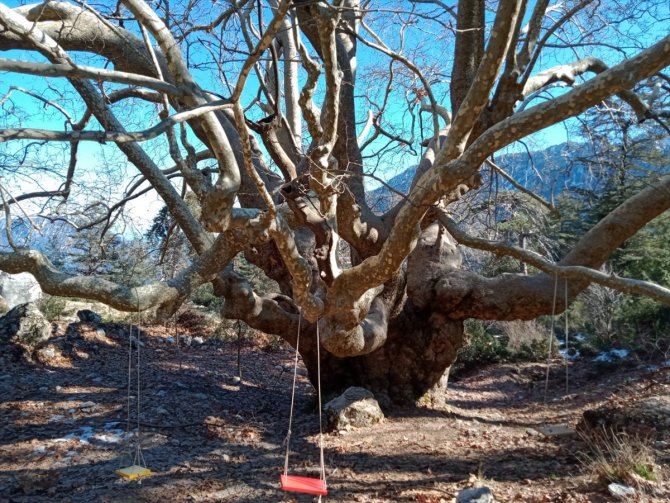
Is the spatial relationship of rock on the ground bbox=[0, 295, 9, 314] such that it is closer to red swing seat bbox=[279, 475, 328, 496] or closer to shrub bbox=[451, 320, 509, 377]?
shrub bbox=[451, 320, 509, 377]

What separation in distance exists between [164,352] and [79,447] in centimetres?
518

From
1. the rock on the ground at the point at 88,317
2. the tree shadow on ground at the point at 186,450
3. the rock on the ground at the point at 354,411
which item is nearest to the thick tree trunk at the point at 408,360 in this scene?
the tree shadow on ground at the point at 186,450

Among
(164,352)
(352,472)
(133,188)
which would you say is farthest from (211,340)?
(352,472)

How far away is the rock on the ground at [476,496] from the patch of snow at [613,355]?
723 cm

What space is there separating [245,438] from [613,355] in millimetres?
7515

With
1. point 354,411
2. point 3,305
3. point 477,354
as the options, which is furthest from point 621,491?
point 3,305

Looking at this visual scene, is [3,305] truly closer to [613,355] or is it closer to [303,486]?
[303,486]

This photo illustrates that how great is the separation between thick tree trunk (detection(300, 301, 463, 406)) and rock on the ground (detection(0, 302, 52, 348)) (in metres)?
4.64

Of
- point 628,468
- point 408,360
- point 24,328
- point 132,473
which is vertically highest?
point 24,328

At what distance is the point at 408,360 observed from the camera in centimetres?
640

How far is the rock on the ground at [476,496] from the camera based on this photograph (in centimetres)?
316

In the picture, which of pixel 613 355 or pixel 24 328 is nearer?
pixel 24 328

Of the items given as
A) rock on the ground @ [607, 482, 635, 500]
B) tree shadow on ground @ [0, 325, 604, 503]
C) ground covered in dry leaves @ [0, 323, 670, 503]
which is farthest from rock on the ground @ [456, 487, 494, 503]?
rock on the ground @ [607, 482, 635, 500]

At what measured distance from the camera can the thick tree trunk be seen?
247 inches
